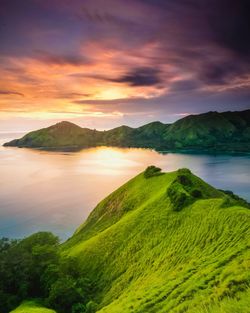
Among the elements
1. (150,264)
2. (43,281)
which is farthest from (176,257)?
(43,281)

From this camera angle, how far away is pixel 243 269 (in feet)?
98.5

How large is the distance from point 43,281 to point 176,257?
2662 centimetres

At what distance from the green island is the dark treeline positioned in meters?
0.15

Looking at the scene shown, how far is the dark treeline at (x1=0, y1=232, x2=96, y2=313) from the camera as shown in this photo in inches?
2040

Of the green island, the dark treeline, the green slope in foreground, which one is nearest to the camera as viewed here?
the green slope in foreground

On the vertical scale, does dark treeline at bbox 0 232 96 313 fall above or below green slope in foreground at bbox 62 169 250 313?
below

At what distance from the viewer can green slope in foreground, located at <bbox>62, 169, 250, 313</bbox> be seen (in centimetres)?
2967

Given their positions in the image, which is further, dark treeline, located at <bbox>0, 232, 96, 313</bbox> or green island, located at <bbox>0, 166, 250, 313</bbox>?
dark treeline, located at <bbox>0, 232, 96, 313</bbox>

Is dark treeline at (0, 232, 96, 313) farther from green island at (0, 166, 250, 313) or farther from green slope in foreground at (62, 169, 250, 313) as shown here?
green slope in foreground at (62, 169, 250, 313)

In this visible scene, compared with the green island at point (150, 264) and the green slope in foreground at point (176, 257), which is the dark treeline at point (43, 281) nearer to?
the green island at point (150, 264)

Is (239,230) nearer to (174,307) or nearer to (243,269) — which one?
(243,269)

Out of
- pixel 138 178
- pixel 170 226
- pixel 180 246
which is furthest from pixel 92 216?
pixel 180 246

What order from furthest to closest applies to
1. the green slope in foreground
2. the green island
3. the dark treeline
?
the dark treeline, the green island, the green slope in foreground

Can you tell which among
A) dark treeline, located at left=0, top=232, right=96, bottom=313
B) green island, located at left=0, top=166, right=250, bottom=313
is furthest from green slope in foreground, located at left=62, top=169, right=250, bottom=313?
dark treeline, located at left=0, top=232, right=96, bottom=313
